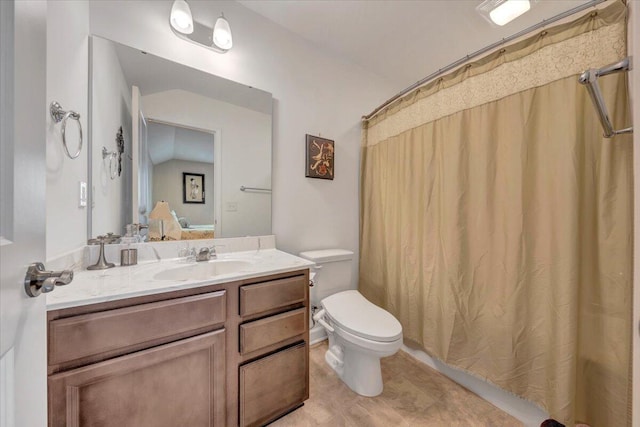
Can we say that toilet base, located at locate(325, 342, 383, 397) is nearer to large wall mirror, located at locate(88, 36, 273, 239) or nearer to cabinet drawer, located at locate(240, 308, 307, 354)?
cabinet drawer, located at locate(240, 308, 307, 354)

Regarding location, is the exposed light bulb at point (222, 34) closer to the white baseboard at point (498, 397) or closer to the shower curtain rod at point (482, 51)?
the shower curtain rod at point (482, 51)

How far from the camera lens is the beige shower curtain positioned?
1.00 metres

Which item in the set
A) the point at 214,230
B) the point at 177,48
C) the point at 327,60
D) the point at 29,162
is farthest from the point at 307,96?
the point at 29,162

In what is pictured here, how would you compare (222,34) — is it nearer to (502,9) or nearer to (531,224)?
(502,9)

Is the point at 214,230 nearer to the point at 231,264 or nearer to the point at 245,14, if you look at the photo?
the point at 231,264

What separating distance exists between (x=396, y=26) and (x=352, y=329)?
6.84 ft

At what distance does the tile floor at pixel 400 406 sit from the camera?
1.26 metres

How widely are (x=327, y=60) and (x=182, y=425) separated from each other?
2.46 metres

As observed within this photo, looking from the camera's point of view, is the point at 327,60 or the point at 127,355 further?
the point at 327,60

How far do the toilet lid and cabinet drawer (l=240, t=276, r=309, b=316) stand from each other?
321mm

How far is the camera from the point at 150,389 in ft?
2.98

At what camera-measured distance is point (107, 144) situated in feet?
4.18

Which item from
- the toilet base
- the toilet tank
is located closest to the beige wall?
the toilet base

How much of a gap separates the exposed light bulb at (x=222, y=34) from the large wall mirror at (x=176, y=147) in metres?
0.21
